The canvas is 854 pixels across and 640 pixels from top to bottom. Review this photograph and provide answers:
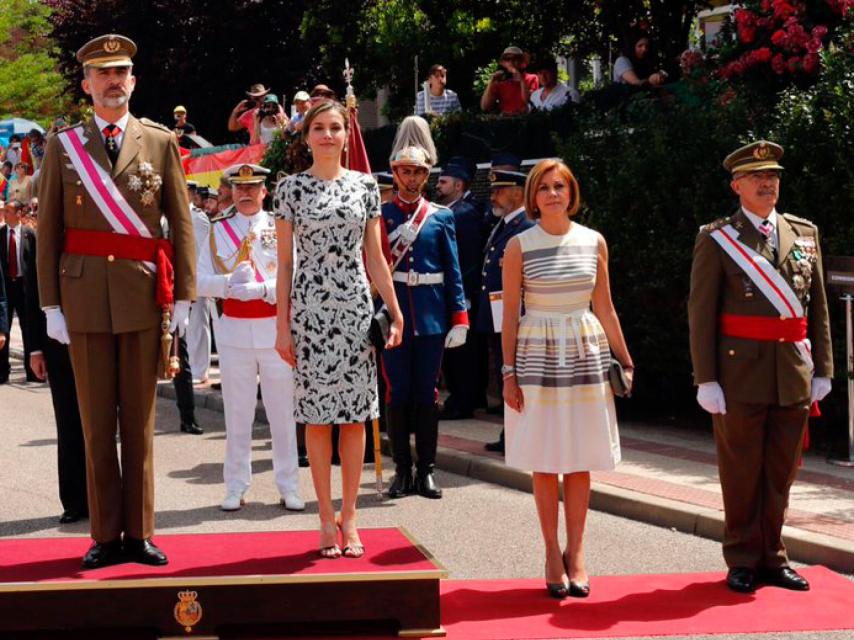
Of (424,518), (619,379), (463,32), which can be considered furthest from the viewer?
(463,32)

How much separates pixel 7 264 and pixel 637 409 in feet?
27.9

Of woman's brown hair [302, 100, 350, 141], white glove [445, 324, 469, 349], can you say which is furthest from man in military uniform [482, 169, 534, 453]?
woman's brown hair [302, 100, 350, 141]

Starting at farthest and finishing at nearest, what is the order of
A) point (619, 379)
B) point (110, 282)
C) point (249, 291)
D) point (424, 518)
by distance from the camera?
point (249, 291) < point (424, 518) < point (619, 379) < point (110, 282)

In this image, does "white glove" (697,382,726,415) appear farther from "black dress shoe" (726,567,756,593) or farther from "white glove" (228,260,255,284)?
"white glove" (228,260,255,284)

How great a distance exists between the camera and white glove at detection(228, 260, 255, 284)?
9.30m

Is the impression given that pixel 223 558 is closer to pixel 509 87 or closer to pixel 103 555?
pixel 103 555

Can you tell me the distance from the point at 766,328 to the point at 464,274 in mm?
5722

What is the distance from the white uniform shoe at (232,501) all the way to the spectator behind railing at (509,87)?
7559 mm

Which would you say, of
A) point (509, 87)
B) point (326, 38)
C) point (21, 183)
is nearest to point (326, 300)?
point (509, 87)

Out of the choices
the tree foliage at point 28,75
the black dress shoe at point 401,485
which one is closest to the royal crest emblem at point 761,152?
the black dress shoe at point 401,485

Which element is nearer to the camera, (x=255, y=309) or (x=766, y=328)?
(x=766, y=328)

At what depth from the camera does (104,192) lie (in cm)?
651

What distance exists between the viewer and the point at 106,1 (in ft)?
95.3

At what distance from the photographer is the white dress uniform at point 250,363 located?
9258mm
